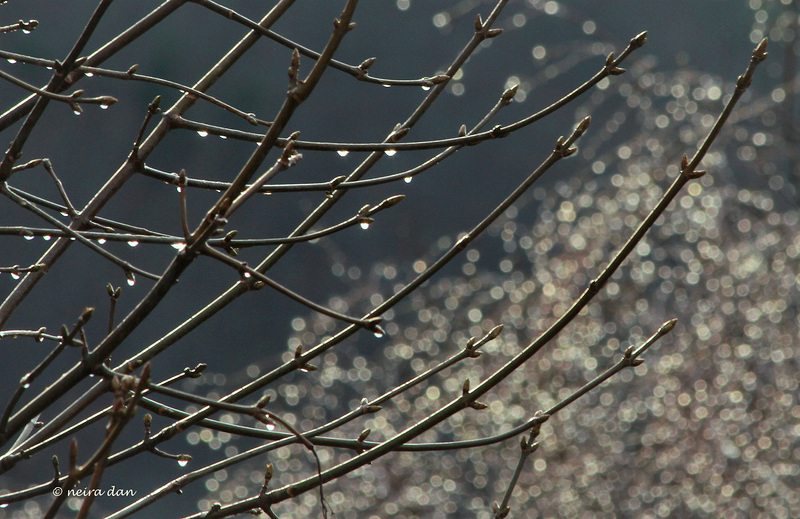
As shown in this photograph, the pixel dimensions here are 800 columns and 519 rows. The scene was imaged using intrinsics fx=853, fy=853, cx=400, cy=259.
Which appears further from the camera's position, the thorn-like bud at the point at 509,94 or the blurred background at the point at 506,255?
the blurred background at the point at 506,255

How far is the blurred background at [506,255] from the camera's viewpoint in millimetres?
3082

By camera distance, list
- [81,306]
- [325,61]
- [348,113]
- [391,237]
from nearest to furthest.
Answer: [325,61] → [81,306] → [348,113] → [391,237]

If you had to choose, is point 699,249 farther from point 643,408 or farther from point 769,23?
point 769,23

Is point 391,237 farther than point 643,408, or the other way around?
point 391,237

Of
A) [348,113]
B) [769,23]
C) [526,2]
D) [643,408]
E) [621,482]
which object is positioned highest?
[348,113]

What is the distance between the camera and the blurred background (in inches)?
121

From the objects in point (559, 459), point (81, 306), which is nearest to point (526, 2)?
point (559, 459)

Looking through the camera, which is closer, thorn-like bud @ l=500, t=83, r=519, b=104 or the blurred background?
thorn-like bud @ l=500, t=83, r=519, b=104

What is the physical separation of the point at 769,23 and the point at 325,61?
374cm

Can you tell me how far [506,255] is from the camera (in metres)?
6.04

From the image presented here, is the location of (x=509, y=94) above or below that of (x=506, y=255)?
below

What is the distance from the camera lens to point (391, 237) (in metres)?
5.85

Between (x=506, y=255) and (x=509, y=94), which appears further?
(x=506, y=255)

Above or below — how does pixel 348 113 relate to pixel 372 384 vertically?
above
